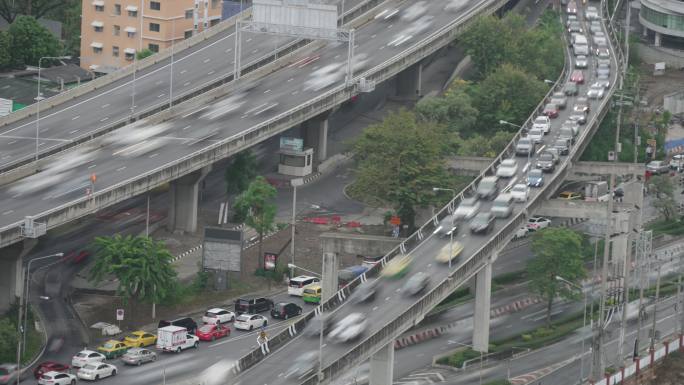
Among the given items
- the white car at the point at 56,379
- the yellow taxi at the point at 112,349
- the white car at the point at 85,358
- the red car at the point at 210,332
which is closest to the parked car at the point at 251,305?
the red car at the point at 210,332

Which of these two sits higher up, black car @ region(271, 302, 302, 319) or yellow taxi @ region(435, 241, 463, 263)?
yellow taxi @ region(435, 241, 463, 263)

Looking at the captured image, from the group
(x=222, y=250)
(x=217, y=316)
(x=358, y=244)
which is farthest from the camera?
(x=222, y=250)

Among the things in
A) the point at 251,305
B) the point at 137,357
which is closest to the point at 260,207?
the point at 251,305

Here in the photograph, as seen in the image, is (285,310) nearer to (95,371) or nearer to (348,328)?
(348,328)

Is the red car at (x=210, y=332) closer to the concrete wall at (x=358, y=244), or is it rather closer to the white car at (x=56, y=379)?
the concrete wall at (x=358, y=244)

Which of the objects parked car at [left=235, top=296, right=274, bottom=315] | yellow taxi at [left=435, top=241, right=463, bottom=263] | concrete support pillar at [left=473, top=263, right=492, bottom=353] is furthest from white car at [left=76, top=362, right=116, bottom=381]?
concrete support pillar at [left=473, top=263, right=492, bottom=353]

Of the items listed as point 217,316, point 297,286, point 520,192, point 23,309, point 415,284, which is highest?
point 520,192

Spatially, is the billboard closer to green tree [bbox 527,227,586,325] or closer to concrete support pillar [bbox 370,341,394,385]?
green tree [bbox 527,227,586,325]

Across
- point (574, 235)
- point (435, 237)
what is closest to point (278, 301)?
point (435, 237)
